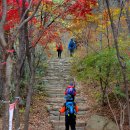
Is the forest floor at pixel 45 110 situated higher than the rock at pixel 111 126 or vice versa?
the forest floor at pixel 45 110

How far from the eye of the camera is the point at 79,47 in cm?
2262

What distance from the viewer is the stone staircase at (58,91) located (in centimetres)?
1207

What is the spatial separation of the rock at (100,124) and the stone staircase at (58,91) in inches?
17.9

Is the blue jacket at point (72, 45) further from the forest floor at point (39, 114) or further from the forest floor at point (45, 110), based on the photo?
the forest floor at point (39, 114)

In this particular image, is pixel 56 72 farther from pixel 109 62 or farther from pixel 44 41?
pixel 109 62

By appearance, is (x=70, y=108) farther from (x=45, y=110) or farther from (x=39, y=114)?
(x=45, y=110)

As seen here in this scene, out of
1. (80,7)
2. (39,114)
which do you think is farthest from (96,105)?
(80,7)

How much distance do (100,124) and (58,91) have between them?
4454 millimetres

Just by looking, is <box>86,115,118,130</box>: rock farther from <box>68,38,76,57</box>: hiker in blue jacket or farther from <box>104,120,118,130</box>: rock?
<box>68,38,76,57</box>: hiker in blue jacket

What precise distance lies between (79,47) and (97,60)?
11150 mm

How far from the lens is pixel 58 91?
15344mm

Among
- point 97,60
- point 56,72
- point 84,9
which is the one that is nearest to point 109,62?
point 97,60

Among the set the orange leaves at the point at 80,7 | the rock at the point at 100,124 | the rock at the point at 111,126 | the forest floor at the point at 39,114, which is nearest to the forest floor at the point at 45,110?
the forest floor at the point at 39,114

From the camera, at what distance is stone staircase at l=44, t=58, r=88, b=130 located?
39.6ft
